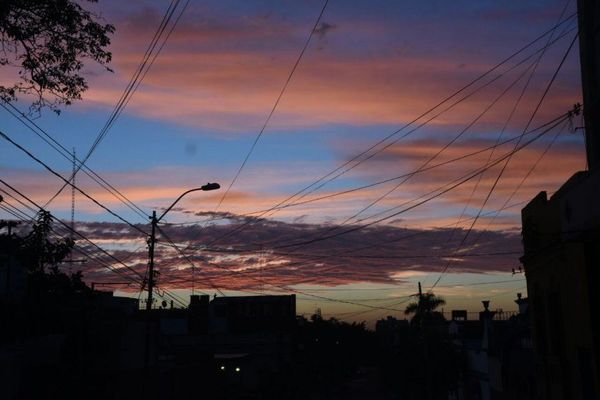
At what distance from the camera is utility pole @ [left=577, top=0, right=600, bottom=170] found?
22.7 m

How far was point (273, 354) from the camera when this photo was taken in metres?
68.4

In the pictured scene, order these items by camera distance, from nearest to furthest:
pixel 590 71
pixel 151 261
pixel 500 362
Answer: pixel 590 71 → pixel 151 261 → pixel 500 362

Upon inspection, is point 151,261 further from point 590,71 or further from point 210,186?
point 590,71

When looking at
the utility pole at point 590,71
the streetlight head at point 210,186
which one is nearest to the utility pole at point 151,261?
the streetlight head at point 210,186

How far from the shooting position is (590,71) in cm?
2338

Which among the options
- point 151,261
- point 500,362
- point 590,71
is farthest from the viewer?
point 500,362

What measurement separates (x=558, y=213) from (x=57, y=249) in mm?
17865

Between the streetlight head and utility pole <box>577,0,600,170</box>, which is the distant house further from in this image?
the streetlight head

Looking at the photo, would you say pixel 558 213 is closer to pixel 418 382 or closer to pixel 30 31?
pixel 30 31

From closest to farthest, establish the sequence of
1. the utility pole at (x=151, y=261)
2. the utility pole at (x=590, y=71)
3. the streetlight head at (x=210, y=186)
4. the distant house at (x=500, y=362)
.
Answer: the utility pole at (x=590, y=71), the streetlight head at (x=210, y=186), the utility pole at (x=151, y=261), the distant house at (x=500, y=362)

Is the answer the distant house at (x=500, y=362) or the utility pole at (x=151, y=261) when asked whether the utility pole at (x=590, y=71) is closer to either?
the distant house at (x=500, y=362)

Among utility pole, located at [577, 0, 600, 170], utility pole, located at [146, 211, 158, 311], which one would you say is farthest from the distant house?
utility pole, located at [146, 211, 158, 311]

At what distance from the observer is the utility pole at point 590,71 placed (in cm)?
2269

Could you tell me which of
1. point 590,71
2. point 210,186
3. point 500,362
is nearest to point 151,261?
point 210,186
